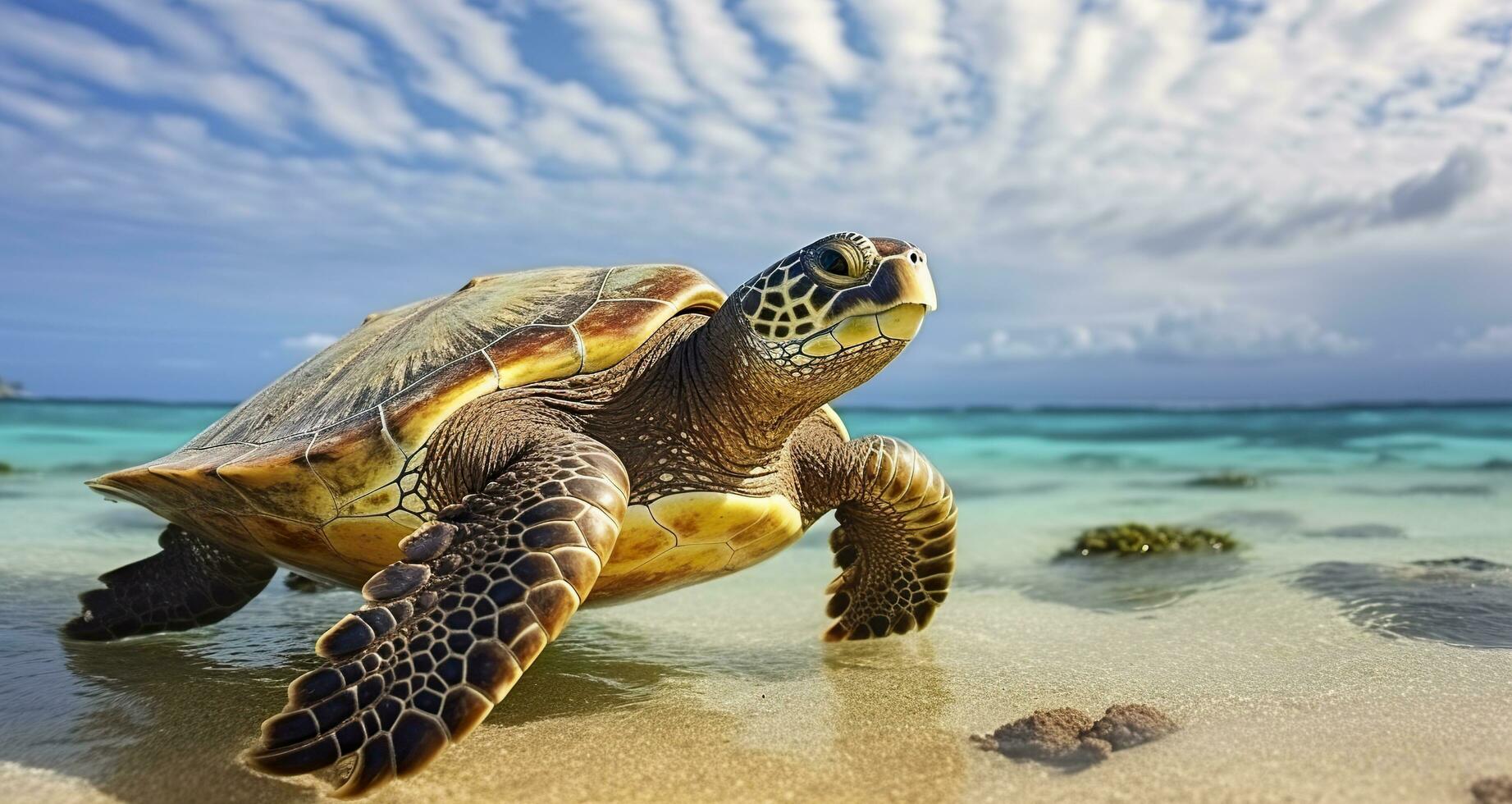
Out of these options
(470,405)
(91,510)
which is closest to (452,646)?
(470,405)

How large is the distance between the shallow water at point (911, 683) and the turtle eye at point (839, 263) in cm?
134

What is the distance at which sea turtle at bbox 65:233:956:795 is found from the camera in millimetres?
2197

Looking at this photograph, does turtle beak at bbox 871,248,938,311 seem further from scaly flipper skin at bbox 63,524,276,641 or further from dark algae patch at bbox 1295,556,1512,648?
scaly flipper skin at bbox 63,524,276,641

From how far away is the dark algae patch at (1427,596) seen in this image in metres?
3.34

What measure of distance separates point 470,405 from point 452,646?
116 centimetres

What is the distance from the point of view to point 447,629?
7.25 feet

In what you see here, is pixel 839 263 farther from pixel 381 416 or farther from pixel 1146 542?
pixel 1146 542

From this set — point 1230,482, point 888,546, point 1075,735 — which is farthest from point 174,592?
point 1230,482

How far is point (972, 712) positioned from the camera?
Answer: 2693 millimetres

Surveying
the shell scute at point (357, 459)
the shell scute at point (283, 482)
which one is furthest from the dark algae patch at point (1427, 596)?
the shell scute at point (283, 482)

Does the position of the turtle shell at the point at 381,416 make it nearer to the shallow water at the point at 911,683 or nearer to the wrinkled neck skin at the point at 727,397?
the wrinkled neck skin at the point at 727,397

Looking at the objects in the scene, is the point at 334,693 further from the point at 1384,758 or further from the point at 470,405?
the point at 1384,758

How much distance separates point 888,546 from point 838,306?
4.66 feet

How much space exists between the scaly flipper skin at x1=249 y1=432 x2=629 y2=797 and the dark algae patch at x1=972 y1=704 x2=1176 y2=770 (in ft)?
3.85
